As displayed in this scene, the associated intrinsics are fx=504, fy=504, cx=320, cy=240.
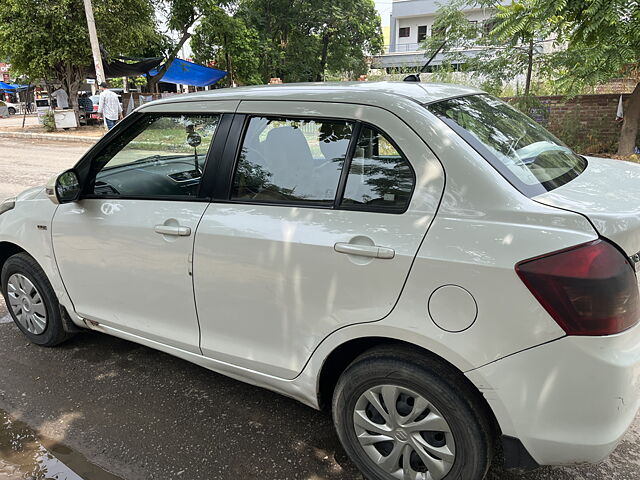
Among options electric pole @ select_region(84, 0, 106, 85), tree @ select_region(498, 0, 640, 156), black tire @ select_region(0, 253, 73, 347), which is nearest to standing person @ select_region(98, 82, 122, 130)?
electric pole @ select_region(84, 0, 106, 85)

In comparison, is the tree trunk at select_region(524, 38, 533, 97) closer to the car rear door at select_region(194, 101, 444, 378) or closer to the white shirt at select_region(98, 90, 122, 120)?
the car rear door at select_region(194, 101, 444, 378)

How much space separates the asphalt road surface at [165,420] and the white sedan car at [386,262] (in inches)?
14.4

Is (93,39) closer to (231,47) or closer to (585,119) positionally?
(231,47)

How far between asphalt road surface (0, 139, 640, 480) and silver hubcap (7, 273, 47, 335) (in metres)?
0.20

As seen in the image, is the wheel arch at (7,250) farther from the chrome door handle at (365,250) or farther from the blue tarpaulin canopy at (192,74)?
the blue tarpaulin canopy at (192,74)

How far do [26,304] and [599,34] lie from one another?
21.3 ft

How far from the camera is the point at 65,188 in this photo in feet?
9.90

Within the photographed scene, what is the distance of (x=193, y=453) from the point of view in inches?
103

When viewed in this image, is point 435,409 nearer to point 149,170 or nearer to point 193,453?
point 193,453

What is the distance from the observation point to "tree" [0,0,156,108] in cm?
1811

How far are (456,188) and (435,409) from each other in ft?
2.89

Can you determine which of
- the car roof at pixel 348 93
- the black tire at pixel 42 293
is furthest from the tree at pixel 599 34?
the black tire at pixel 42 293

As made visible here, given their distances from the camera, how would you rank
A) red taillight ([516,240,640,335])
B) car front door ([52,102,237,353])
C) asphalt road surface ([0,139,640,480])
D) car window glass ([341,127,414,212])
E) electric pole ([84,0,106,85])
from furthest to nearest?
electric pole ([84,0,106,85]), car front door ([52,102,237,353]), asphalt road surface ([0,139,640,480]), car window glass ([341,127,414,212]), red taillight ([516,240,640,335])

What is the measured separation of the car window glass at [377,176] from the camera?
208 centimetres
